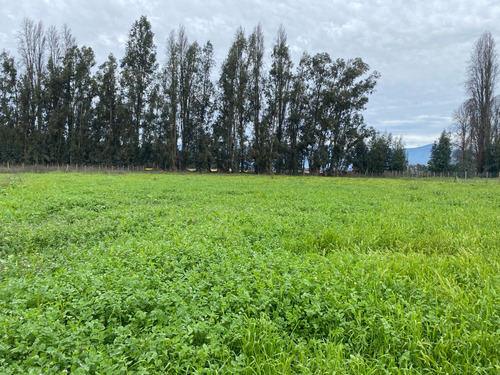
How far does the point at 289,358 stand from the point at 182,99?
152 feet

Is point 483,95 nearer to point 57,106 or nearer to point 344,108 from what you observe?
point 344,108

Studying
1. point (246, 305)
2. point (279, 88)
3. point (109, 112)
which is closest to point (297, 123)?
point (279, 88)

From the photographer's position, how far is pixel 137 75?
138ft

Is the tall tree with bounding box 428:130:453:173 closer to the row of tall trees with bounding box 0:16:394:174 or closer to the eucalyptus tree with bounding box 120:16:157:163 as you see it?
the row of tall trees with bounding box 0:16:394:174

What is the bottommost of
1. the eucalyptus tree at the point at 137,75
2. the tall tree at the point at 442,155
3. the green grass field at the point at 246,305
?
the green grass field at the point at 246,305

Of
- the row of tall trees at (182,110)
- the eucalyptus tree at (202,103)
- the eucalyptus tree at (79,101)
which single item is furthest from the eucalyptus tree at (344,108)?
the eucalyptus tree at (79,101)

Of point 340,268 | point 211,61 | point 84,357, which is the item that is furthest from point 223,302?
point 211,61

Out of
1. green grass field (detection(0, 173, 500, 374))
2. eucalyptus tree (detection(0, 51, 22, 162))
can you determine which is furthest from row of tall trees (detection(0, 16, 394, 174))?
Result: green grass field (detection(0, 173, 500, 374))

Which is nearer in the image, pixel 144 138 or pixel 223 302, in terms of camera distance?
pixel 223 302

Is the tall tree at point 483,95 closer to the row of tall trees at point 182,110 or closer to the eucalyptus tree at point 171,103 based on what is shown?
the row of tall trees at point 182,110

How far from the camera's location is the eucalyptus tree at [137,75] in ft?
139

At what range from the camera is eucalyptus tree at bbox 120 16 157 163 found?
4244 centimetres

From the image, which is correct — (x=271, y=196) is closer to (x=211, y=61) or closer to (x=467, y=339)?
(x=467, y=339)

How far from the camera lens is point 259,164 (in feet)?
140
